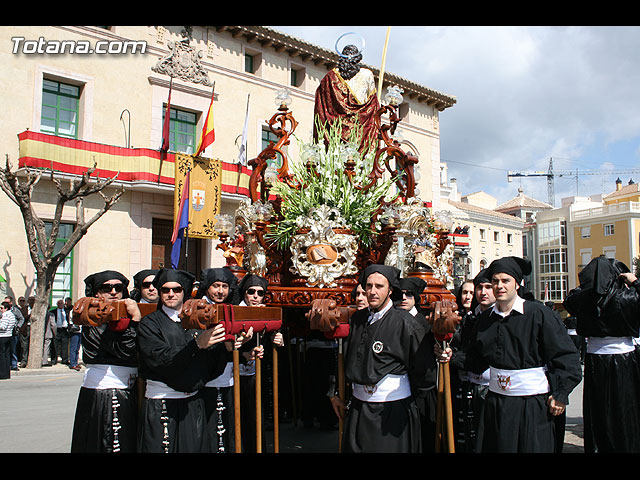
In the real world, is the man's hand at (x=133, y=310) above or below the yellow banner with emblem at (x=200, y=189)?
below

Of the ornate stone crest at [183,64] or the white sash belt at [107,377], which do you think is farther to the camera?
the ornate stone crest at [183,64]

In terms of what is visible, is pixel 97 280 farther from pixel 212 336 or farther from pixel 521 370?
pixel 521 370

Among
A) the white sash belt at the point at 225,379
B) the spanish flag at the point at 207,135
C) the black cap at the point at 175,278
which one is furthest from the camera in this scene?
the spanish flag at the point at 207,135

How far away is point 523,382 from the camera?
371 cm

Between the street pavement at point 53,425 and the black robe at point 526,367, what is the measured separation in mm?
2452

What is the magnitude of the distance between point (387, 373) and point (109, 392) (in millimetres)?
2089

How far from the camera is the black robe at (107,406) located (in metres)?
Answer: 4.17

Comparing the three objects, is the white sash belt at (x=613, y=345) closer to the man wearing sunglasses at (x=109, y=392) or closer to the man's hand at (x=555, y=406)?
the man's hand at (x=555, y=406)

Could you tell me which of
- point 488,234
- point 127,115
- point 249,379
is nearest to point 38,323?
point 127,115

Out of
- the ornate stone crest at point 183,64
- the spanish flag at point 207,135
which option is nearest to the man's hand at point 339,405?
the spanish flag at point 207,135

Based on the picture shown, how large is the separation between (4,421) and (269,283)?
4.80 meters

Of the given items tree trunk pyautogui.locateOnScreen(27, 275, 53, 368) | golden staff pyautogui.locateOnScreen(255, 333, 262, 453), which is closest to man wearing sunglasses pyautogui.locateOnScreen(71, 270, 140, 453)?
golden staff pyautogui.locateOnScreen(255, 333, 262, 453)

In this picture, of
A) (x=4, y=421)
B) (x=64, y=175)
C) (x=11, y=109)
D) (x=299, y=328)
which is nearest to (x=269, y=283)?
(x=299, y=328)

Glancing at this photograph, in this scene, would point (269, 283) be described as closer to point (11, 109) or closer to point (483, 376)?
point (483, 376)
